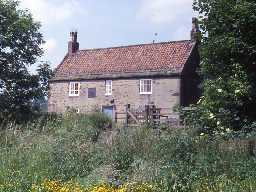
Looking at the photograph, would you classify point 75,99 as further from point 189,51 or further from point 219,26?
point 219,26

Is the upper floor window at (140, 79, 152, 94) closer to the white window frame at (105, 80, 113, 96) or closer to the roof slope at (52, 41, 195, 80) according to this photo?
the roof slope at (52, 41, 195, 80)

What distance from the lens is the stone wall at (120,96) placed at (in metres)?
42.0

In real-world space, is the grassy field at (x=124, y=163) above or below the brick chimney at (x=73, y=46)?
below

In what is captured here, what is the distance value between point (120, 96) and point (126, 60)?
14.1 feet

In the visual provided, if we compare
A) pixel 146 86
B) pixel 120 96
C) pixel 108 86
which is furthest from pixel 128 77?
pixel 108 86

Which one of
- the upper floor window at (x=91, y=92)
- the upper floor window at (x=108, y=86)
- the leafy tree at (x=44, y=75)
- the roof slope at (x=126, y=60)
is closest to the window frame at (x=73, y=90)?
the roof slope at (x=126, y=60)

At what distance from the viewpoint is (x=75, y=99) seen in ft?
158

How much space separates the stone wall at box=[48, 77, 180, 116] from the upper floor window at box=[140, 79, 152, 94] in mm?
386

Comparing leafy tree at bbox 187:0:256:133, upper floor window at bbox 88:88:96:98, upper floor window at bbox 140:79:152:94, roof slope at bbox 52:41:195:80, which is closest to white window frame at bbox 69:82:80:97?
roof slope at bbox 52:41:195:80

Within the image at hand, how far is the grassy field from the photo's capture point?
9047 mm

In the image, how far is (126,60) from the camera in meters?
47.2

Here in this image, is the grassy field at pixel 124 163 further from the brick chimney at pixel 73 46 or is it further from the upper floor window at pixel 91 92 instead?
the brick chimney at pixel 73 46

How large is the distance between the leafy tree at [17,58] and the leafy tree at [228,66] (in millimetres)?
10648

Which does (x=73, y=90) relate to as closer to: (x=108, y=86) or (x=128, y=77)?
(x=108, y=86)
